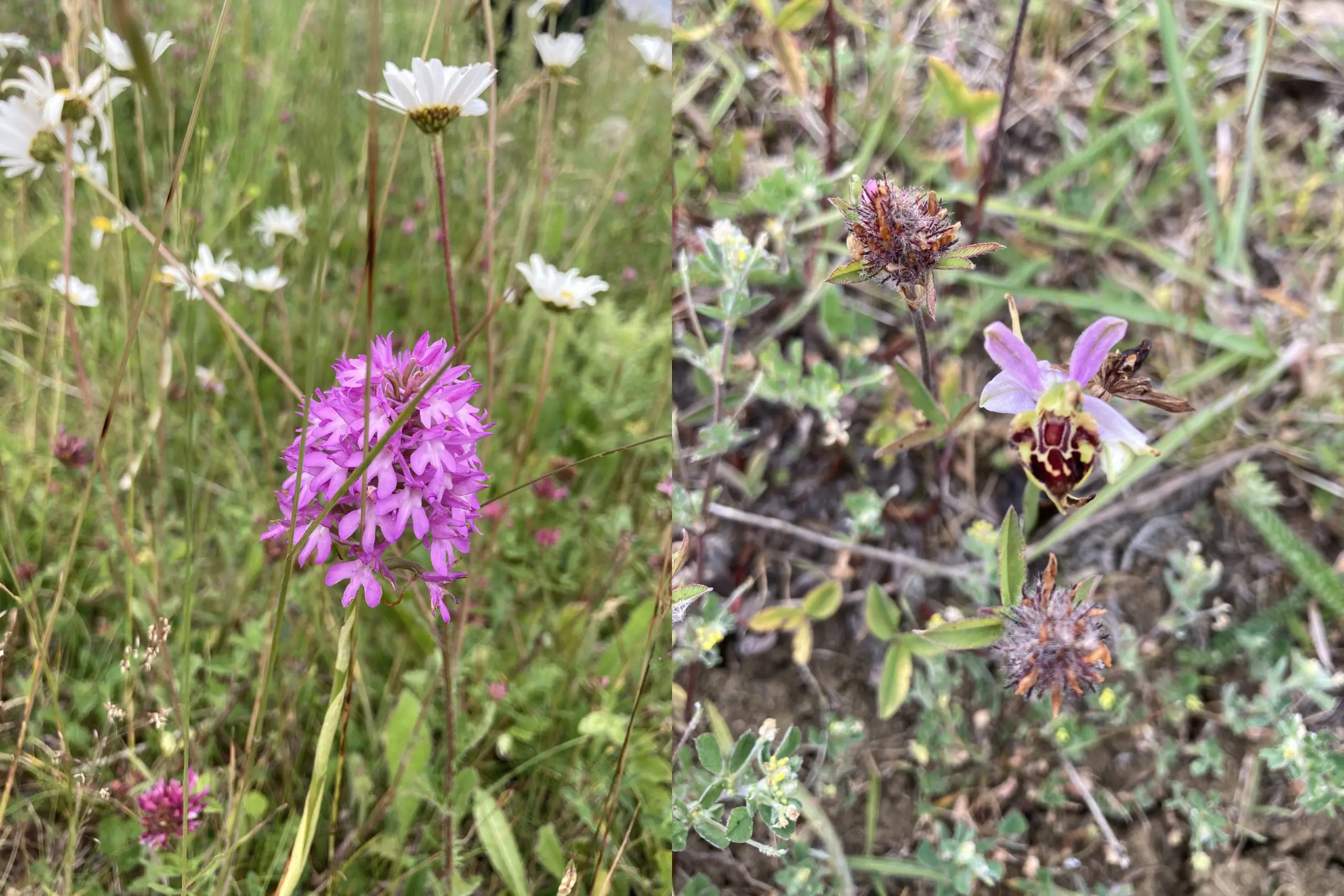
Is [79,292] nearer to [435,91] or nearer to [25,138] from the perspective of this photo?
[25,138]

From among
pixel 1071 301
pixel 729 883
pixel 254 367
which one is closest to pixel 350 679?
pixel 729 883

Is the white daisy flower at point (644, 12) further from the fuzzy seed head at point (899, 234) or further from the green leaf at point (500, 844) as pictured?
the green leaf at point (500, 844)

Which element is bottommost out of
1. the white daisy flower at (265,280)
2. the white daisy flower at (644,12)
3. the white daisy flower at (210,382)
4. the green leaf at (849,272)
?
the white daisy flower at (210,382)

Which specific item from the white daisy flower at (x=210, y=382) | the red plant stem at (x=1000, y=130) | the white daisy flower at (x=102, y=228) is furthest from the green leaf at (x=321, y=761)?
the red plant stem at (x=1000, y=130)

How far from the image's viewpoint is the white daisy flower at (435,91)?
1.14 meters

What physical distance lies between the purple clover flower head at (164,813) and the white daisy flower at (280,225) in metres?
1.37

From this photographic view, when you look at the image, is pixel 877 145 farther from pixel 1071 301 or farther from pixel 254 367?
pixel 254 367

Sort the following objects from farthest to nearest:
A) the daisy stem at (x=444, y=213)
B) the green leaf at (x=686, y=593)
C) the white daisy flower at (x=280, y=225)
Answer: the white daisy flower at (x=280, y=225)
the green leaf at (x=686, y=593)
the daisy stem at (x=444, y=213)

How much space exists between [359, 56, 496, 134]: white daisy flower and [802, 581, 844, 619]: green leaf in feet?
3.70

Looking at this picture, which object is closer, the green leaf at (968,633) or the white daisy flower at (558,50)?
the green leaf at (968,633)

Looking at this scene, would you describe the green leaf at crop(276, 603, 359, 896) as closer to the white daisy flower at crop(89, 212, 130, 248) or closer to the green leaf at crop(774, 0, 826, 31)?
the white daisy flower at crop(89, 212, 130, 248)

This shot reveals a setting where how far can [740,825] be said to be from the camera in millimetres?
1316

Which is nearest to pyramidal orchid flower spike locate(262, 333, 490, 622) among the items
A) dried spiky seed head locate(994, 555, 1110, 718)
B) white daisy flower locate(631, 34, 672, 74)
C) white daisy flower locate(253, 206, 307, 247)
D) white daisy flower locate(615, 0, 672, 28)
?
dried spiky seed head locate(994, 555, 1110, 718)

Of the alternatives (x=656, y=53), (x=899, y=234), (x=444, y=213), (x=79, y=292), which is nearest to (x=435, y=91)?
(x=444, y=213)
